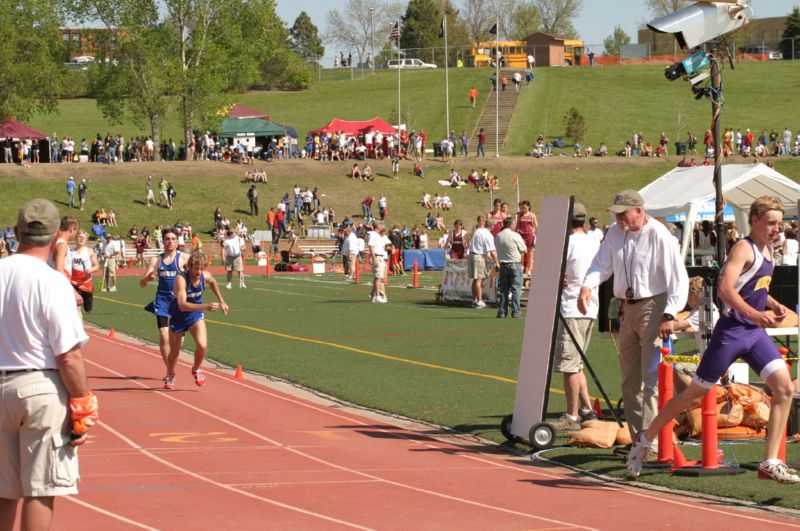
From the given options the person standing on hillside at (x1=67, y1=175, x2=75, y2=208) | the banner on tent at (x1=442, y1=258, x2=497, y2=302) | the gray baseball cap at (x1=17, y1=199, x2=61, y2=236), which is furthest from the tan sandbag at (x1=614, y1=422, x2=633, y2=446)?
the person standing on hillside at (x1=67, y1=175, x2=75, y2=208)

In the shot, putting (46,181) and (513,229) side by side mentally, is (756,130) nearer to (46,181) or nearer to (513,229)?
(46,181)

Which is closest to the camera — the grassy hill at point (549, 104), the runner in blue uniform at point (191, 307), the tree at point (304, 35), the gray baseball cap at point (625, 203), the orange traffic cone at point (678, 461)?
the orange traffic cone at point (678, 461)

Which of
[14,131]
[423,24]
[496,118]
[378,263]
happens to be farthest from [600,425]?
[423,24]

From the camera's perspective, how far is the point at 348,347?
66.6 ft

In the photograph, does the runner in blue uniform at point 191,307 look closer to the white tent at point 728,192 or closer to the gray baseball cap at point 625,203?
the gray baseball cap at point 625,203

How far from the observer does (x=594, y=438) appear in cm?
1119

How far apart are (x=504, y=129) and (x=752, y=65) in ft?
99.0

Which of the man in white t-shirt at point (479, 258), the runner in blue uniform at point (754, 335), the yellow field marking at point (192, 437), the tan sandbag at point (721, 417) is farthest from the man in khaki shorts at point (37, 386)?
the man in white t-shirt at point (479, 258)

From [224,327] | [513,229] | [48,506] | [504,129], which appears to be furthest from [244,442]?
[504,129]

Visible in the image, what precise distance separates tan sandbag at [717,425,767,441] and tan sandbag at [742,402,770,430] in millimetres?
48

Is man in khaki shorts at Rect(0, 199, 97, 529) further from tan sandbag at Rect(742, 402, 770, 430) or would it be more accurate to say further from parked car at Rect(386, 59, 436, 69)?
parked car at Rect(386, 59, 436, 69)

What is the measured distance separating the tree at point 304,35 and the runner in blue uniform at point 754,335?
13504cm

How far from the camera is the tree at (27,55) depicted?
69.4 meters

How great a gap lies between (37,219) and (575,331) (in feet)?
22.8
